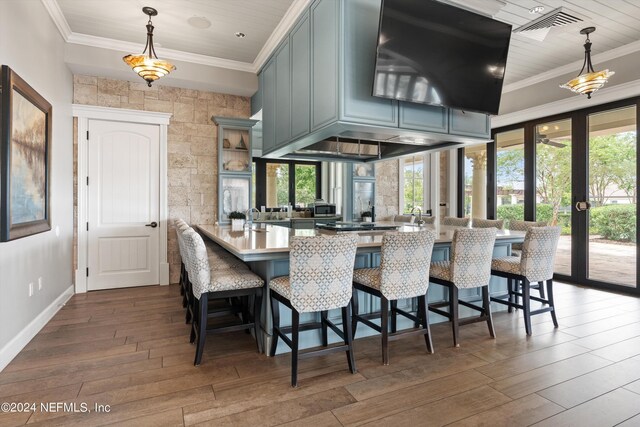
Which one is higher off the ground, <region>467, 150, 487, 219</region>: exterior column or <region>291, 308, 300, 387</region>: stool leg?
<region>467, 150, 487, 219</region>: exterior column

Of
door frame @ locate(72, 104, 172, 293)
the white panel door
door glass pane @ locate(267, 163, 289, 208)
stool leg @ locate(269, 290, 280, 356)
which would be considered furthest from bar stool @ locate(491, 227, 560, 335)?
door glass pane @ locate(267, 163, 289, 208)

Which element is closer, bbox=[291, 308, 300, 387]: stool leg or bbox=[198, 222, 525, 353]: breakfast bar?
bbox=[291, 308, 300, 387]: stool leg

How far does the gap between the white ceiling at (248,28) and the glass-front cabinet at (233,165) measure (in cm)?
83

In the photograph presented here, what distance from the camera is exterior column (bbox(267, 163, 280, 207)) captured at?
827 centimetres

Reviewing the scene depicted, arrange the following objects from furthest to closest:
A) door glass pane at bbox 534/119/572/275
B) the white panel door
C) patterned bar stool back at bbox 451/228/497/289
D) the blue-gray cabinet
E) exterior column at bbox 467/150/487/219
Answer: exterior column at bbox 467/150/487/219 < door glass pane at bbox 534/119/572/275 < the white panel door < the blue-gray cabinet < patterned bar stool back at bbox 451/228/497/289

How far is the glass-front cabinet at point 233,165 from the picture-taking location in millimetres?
5152

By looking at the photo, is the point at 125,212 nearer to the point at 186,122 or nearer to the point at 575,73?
the point at 186,122

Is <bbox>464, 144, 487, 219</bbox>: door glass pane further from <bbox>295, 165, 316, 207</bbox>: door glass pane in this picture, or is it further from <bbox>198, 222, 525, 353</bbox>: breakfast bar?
<bbox>295, 165, 316, 207</bbox>: door glass pane

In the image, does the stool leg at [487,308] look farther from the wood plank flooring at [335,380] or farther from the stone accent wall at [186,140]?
the stone accent wall at [186,140]

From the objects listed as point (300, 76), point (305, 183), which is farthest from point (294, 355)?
point (305, 183)

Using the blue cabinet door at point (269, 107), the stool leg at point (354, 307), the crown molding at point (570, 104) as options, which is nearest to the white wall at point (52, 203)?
the blue cabinet door at point (269, 107)

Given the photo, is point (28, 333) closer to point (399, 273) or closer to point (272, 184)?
point (399, 273)

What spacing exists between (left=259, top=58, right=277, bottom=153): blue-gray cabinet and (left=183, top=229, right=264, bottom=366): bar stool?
180cm

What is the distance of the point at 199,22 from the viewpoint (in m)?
3.78
